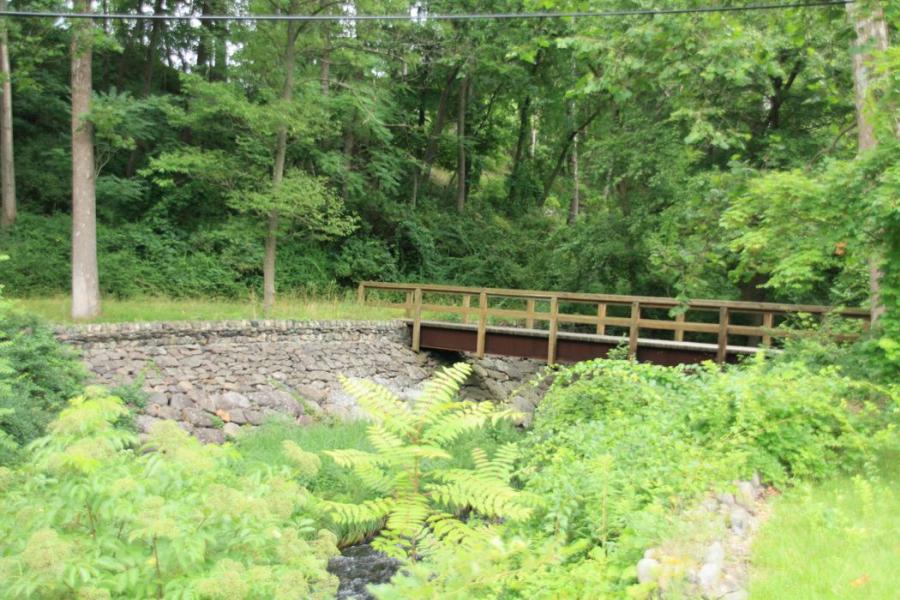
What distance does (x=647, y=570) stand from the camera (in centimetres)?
334

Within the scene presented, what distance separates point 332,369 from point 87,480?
1029cm

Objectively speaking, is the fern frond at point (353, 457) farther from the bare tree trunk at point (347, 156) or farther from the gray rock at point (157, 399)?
the bare tree trunk at point (347, 156)

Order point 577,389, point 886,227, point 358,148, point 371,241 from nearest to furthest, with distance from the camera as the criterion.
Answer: point 886,227
point 577,389
point 371,241
point 358,148

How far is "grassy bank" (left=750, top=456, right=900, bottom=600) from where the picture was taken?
10.7 ft

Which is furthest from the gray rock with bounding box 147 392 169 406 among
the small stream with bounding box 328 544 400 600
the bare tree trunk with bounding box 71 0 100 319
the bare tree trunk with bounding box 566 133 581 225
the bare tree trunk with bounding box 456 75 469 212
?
the bare tree trunk with bounding box 566 133 581 225

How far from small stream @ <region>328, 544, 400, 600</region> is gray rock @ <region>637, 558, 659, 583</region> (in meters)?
3.52

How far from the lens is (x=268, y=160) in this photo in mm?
13812

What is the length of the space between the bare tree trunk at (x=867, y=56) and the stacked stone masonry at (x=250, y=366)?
4.37 meters

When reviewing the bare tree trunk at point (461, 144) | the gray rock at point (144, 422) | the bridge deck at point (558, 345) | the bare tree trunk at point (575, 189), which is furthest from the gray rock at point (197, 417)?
the bare tree trunk at point (575, 189)

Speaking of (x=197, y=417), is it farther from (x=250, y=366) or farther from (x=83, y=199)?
(x=83, y=199)

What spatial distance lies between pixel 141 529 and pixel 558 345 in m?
11.0

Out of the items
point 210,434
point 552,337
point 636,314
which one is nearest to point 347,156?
point 552,337

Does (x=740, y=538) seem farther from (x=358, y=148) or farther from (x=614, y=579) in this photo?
(x=358, y=148)

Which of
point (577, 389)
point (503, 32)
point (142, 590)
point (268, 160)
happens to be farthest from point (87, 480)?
point (503, 32)
